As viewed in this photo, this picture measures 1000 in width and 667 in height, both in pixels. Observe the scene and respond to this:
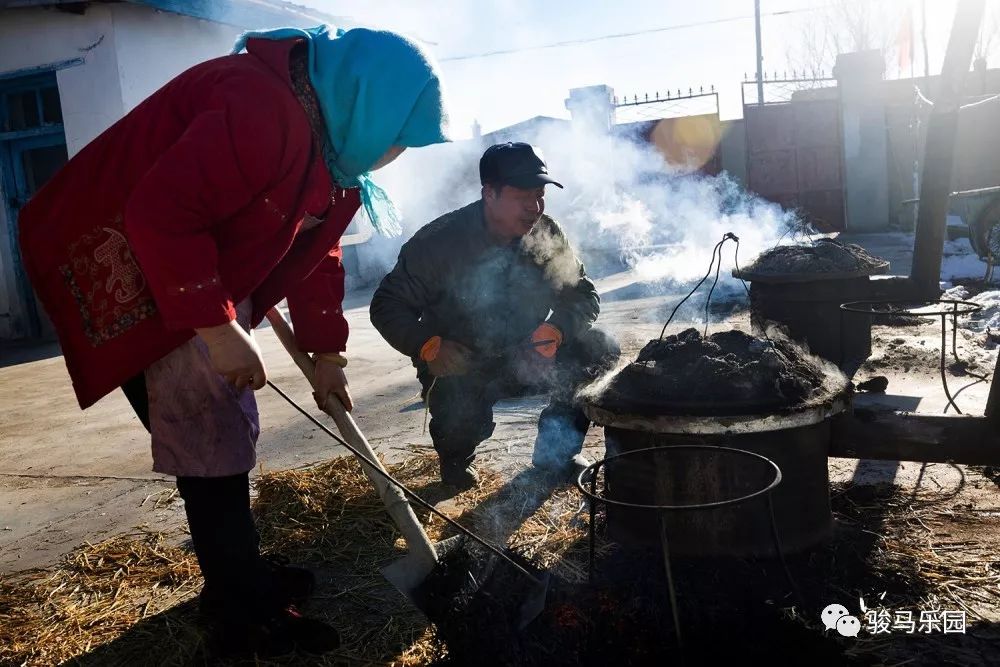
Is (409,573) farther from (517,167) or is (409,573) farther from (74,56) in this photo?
(74,56)

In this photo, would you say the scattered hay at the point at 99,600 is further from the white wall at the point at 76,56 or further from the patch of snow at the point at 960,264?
the patch of snow at the point at 960,264

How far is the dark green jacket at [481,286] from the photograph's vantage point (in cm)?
383

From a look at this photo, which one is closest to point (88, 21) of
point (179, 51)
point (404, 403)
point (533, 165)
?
point (179, 51)

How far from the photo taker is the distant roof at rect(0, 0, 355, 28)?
9883 mm

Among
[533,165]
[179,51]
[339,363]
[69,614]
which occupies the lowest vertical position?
[69,614]

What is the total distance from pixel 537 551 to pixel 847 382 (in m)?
1.37

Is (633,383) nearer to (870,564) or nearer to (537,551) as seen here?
(537,551)

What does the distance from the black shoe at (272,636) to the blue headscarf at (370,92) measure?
4.84ft

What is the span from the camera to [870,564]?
2773 mm

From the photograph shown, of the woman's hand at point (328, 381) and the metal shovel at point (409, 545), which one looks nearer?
the metal shovel at point (409, 545)

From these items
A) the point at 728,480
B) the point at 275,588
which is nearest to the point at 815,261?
the point at 728,480

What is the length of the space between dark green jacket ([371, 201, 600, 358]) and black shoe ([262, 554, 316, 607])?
1.19m

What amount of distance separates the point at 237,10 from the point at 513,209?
9.64 meters

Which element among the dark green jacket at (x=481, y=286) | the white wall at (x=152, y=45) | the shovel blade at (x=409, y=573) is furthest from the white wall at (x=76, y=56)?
the shovel blade at (x=409, y=573)
